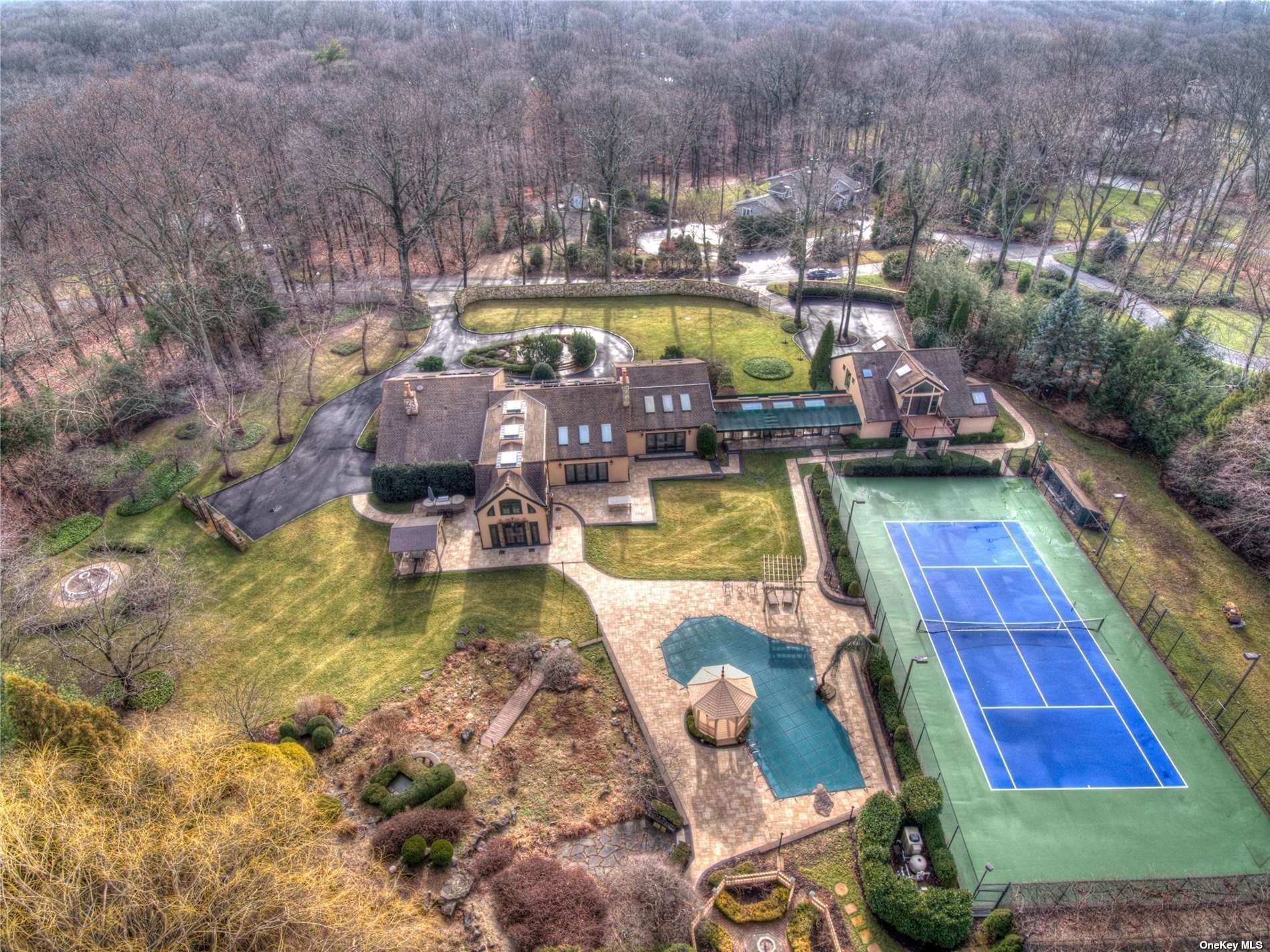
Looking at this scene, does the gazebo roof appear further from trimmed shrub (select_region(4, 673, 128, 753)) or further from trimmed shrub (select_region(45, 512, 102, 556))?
trimmed shrub (select_region(45, 512, 102, 556))

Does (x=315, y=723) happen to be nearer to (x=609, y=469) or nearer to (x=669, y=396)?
(x=609, y=469)

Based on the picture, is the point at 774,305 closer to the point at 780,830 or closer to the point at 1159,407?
the point at 1159,407

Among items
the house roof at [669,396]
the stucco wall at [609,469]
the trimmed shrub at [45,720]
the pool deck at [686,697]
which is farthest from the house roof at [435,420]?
the trimmed shrub at [45,720]

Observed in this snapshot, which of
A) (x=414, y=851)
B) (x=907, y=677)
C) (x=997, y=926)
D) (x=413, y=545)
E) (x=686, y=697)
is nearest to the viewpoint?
(x=997, y=926)

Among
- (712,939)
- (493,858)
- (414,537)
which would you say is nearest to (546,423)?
(414,537)

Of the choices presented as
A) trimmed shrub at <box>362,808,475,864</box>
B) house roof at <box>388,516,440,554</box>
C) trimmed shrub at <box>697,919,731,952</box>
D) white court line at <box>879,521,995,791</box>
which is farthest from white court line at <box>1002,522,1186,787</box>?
house roof at <box>388,516,440,554</box>

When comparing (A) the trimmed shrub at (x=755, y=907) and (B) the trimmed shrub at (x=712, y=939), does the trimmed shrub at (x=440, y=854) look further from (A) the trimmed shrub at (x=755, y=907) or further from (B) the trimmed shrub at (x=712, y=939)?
(A) the trimmed shrub at (x=755, y=907)

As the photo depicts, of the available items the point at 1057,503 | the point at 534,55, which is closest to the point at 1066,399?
the point at 1057,503
